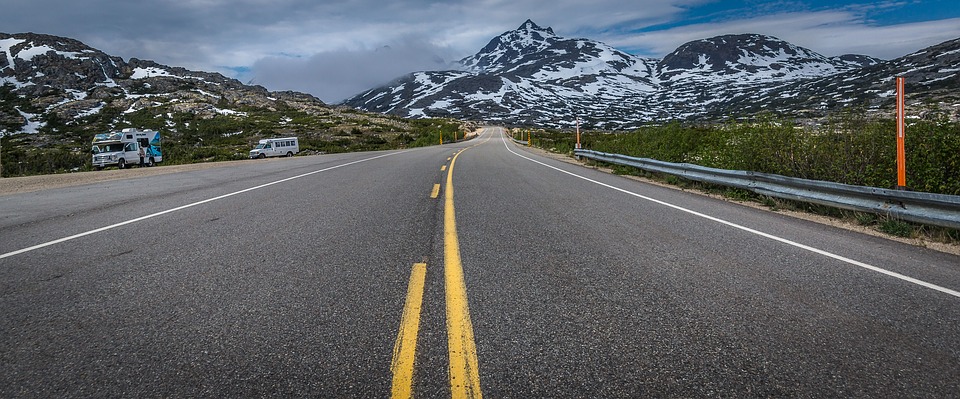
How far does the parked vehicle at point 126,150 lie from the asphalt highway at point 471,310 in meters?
25.8

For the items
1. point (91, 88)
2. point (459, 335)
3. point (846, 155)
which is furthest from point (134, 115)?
point (459, 335)

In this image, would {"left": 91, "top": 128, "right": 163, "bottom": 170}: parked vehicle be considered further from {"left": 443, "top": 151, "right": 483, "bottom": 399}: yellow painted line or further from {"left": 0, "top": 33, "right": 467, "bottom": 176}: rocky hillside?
{"left": 443, "top": 151, "right": 483, "bottom": 399}: yellow painted line

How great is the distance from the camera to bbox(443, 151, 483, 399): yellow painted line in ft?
7.98

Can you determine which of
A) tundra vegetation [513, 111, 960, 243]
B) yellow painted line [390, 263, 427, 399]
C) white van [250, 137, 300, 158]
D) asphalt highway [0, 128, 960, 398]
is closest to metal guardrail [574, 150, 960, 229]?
tundra vegetation [513, 111, 960, 243]

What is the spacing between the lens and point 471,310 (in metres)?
3.41

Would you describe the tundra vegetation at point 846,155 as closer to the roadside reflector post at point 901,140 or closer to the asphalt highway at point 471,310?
the roadside reflector post at point 901,140

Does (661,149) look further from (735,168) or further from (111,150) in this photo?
(111,150)

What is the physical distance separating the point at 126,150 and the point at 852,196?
35.5 metres

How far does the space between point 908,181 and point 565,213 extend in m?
5.57

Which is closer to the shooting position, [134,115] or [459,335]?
[459,335]

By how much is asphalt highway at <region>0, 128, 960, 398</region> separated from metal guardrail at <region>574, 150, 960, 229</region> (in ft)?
2.58

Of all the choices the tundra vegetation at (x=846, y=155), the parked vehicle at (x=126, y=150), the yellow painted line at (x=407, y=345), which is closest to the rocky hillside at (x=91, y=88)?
the parked vehicle at (x=126, y=150)

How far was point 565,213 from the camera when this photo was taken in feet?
25.4

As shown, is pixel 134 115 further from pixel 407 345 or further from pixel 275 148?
pixel 407 345
